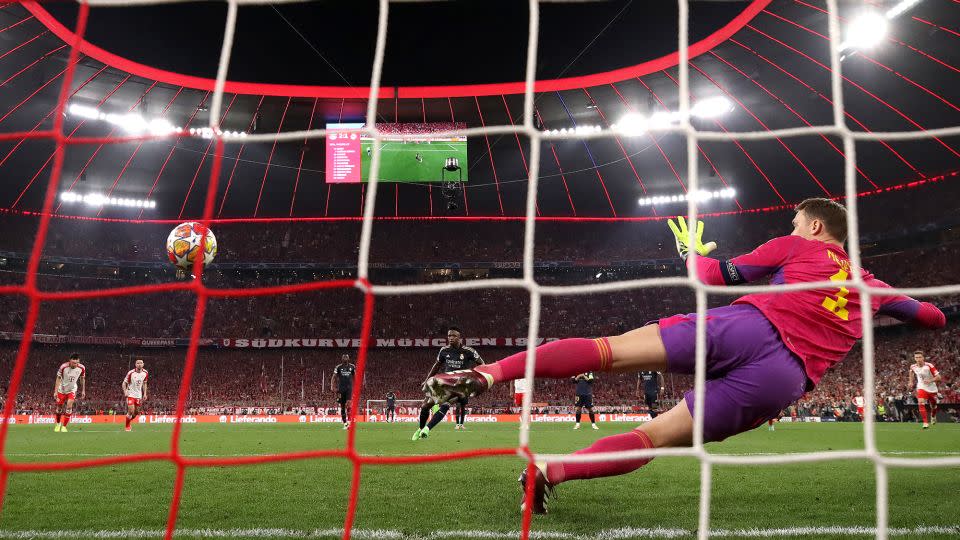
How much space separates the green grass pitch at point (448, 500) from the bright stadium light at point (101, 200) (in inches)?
927

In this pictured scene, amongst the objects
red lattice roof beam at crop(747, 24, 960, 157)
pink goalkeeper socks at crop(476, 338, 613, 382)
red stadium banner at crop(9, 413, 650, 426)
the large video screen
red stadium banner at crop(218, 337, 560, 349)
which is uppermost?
red lattice roof beam at crop(747, 24, 960, 157)

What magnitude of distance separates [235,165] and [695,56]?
15.0 meters

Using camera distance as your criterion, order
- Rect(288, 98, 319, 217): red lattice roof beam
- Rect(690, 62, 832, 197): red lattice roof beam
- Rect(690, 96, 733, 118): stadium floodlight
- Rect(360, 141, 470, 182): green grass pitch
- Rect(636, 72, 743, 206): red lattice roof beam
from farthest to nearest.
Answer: Rect(288, 98, 319, 217): red lattice roof beam
Rect(690, 96, 733, 118): stadium floodlight
Rect(636, 72, 743, 206): red lattice roof beam
Rect(690, 62, 832, 197): red lattice roof beam
Rect(360, 141, 470, 182): green grass pitch

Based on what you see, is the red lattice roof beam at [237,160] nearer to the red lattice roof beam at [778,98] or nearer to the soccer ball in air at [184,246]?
the soccer ball in air at [184,246]

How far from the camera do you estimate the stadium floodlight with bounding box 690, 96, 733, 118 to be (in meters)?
17.6

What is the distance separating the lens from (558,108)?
1814 centimetres

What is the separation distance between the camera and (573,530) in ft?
9.89

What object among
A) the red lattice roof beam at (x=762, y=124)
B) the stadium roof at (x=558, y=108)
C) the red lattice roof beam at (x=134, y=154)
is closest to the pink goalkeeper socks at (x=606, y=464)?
the stadium roof at (x=558, y=108)

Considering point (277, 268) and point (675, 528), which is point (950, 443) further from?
point (277, 268)

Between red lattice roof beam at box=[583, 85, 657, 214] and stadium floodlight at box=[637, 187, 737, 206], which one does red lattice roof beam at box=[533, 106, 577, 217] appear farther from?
stadium floodlight at box=[637, 187, 737, 206]

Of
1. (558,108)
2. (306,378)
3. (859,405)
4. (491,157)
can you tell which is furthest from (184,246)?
(306,378)

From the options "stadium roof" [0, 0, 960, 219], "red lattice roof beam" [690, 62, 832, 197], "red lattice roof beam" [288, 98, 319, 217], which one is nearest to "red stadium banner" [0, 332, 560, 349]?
"stadium roof" [0, 0, 960, 219]

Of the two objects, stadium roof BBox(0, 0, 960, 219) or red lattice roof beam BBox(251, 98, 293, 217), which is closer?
stadium roof BBox(0, 0, 960, 219)

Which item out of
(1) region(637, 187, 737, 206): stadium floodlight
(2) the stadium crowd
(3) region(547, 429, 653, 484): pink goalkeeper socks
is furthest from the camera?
(1) region(637, 187, 737, 206): stadium floodlight
